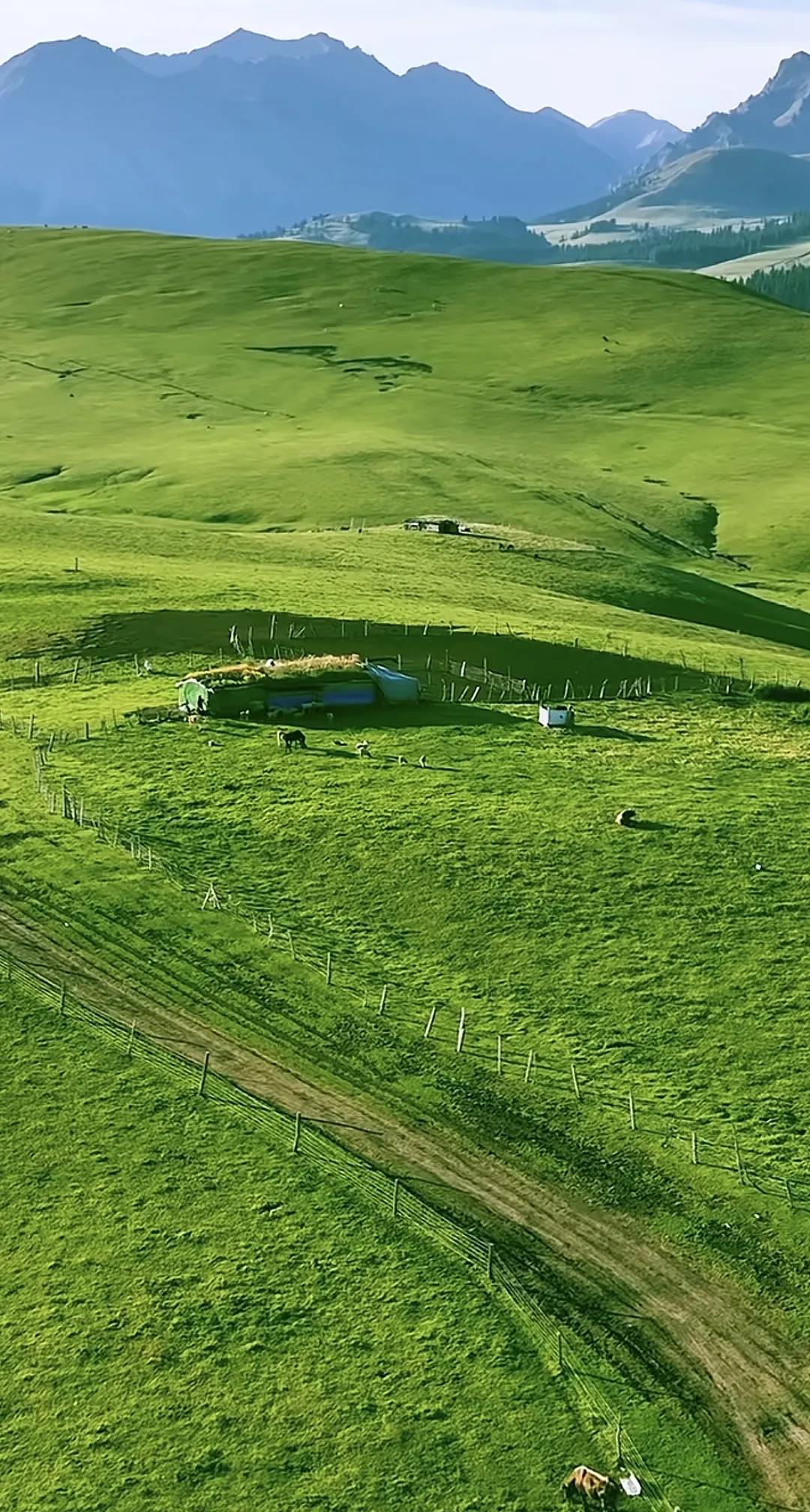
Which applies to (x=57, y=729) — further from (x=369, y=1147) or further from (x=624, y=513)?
(x=624, y=513)

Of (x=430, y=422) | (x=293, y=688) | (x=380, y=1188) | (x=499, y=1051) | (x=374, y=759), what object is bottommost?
(x=380, y=1188)

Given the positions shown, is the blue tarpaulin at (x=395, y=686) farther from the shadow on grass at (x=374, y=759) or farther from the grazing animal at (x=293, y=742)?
the grazing animal at (x=293, y=742)

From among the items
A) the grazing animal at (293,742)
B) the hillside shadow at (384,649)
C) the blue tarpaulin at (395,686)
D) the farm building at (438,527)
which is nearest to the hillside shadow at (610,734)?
the hillside shadow at (384,649)

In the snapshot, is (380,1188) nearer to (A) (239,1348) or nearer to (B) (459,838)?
(A) (239,1348)

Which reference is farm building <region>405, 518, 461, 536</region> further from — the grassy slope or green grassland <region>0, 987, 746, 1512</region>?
green grassland <region>0, 987, 746, 1512</region>

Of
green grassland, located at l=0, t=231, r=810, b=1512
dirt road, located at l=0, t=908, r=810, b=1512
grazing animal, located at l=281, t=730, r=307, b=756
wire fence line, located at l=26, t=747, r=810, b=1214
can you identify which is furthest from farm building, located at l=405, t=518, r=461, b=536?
dirt road, located at l=0, t=908, r=810, b=1512

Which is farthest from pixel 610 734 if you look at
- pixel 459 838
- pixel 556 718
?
pixel 459 838
